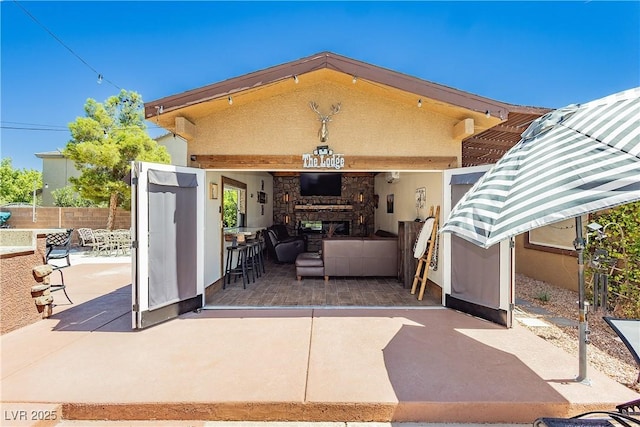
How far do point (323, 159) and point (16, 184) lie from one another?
3201 cm

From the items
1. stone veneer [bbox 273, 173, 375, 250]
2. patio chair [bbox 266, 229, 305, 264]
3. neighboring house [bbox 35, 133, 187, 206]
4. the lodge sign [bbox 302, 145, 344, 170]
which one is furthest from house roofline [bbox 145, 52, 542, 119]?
neighboring house [bbox 35, 133, 187, 206]

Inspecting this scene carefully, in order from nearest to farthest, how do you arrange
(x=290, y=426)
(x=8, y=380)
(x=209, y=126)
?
(x=290, y=426)
(x=8, y=380)
(x=209, y=126)

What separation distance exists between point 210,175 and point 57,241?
4437mm

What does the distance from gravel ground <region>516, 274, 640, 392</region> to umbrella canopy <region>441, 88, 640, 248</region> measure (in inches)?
87.7

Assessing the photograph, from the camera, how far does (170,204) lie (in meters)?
4.17

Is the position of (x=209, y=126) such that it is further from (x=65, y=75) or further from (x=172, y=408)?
(x=65, y=75)

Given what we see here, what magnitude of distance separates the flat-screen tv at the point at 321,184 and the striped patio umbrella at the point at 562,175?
928cm

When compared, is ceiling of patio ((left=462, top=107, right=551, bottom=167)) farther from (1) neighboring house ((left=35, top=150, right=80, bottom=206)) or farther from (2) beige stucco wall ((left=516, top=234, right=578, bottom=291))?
(1) neighboring house ((left=35, top=150, right=80, bottom=206))

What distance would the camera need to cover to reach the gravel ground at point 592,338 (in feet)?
9.83

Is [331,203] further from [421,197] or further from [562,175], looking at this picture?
[562,175]

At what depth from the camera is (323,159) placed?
466 centimetres

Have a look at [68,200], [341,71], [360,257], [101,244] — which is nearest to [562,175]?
[341,71]

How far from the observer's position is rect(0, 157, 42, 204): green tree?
79.2ft

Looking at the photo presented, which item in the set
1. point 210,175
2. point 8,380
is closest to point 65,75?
point 210,175
